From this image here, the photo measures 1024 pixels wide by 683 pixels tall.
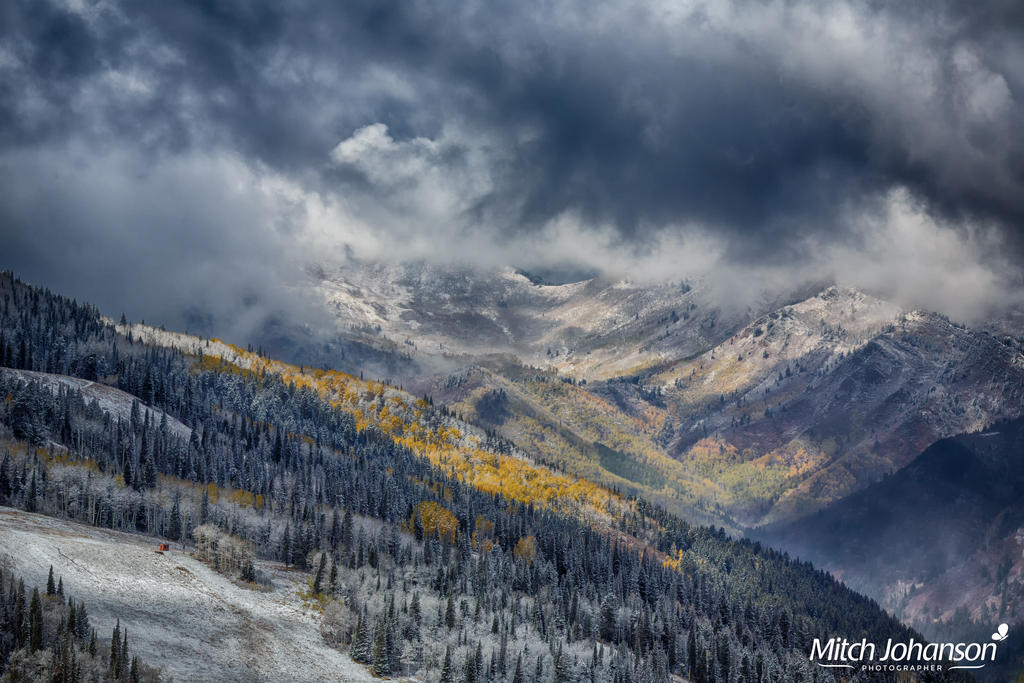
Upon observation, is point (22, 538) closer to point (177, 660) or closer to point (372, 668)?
point (177, 660)

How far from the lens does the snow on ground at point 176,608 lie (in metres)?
142

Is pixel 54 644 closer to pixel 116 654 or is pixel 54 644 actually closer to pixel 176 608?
pixel 116 654

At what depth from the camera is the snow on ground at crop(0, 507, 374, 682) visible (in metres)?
142

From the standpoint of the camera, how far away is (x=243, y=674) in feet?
471

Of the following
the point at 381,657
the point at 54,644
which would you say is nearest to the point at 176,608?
the point at 54,644

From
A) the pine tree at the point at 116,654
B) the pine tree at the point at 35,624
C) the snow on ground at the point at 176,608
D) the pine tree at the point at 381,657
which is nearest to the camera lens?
the pine tree at the point at 116,654

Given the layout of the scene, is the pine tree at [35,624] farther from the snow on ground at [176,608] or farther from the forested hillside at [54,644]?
the snow on ground at [176,608]

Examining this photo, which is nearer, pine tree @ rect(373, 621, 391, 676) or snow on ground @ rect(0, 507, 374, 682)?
snow on ground @ rect(0, 507, 374, 682)

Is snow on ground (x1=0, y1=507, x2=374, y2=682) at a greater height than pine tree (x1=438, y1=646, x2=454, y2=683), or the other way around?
snow on ground (x1=0, y1=507, x2=374, y2=682)

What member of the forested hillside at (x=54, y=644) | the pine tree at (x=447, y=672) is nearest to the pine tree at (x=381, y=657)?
the pine tree at (x=447, y=672)

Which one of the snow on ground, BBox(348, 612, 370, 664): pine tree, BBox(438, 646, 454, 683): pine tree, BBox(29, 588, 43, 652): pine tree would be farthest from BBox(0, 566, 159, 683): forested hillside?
BBox(438, 646, 454, 683): pine tree

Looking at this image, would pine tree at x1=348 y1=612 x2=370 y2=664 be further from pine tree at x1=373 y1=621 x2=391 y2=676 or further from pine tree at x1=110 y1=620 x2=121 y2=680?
pine tree at x1=110 y1=620 x2=121 y2=680

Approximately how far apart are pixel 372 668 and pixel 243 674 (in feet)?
94.8

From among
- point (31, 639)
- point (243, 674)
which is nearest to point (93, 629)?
point (31, 639)
